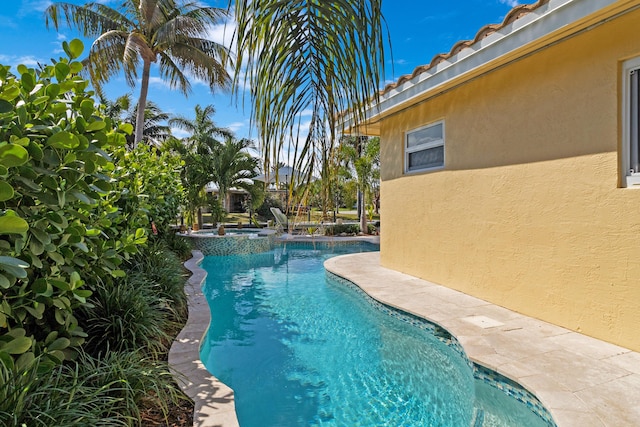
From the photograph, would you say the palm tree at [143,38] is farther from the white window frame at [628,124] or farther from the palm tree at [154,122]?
the palm tree at [154,122]

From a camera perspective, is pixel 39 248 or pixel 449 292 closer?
→ pixel 39 248

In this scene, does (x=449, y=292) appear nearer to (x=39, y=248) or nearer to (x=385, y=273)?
(x=385, y=273)

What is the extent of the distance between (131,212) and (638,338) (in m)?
8.13

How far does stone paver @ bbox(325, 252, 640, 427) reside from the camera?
12.6 ft

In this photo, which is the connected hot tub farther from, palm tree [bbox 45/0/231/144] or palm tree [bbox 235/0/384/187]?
palm tree [bbox 235/0/384/187]


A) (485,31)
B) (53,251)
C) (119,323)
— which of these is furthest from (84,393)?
(485,31)

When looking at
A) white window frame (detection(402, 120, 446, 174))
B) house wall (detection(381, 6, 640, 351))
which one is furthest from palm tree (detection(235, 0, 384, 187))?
white window frame (detection(402, 120, 446, 174))

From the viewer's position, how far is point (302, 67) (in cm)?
181

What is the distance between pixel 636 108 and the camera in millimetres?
5359

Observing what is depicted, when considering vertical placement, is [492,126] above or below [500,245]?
above

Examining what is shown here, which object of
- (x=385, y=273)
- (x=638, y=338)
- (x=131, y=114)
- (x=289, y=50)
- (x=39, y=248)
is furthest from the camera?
(x=131, y=114)

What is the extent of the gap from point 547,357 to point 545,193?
2.91 meters

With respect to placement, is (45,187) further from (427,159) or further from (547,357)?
(427,159)

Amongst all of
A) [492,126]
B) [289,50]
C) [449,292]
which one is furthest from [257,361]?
[492,126]
